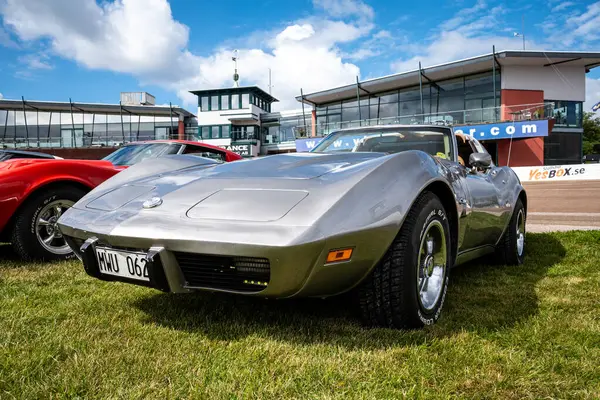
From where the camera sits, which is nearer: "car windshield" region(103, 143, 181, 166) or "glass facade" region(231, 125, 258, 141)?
"car windshield" region(103, 143, 181, 166)

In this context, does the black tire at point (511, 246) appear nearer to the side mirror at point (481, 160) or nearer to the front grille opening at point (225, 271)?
the side mirror at point (481, 160)

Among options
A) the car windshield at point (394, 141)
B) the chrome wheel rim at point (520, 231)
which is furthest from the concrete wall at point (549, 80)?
the car windshield at point (394, 141)

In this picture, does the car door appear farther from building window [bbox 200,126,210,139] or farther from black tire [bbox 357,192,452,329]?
building window [bbox 200,126,210,139]

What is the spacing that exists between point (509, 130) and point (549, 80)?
4.68m

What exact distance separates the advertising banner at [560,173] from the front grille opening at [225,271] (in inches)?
753

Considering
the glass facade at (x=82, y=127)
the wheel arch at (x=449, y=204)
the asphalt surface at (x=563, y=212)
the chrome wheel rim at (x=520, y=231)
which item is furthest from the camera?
the glass facade at (x=82, y=127)

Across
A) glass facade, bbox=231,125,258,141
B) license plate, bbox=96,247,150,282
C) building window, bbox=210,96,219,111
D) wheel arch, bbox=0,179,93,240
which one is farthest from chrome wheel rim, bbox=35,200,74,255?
building window, bbox=210,96,219,111

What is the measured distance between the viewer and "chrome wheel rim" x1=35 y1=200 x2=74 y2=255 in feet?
12.3

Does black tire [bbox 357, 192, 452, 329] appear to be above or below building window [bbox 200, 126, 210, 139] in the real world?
below

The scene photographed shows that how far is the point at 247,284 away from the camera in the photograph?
188 centimetres

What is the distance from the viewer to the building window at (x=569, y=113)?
24.4 m

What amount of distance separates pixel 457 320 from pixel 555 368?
66cm

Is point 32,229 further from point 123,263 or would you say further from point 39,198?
point 123,263

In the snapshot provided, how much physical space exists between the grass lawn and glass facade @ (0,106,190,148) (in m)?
39.8
